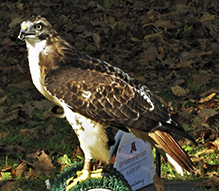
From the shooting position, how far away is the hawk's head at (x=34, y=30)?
3561mm

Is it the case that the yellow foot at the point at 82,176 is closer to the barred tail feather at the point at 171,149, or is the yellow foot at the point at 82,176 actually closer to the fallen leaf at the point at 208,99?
the barred tail feather at the point at 171,149

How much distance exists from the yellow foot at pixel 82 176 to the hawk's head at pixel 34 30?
115 cm

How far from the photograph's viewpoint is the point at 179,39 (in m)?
8.59

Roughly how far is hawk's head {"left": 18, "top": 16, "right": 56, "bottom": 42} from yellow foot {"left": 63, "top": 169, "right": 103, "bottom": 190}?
1.15 m

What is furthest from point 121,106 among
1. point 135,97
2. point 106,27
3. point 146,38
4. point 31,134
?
point 106,27

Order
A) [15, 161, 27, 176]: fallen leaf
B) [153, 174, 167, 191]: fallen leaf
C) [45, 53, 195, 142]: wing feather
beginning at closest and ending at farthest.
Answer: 1. [45, 53, 195, 142]: wing feather
2. [153, 174, 167, 191]: fallen leaf
3. [15, 161, 27, 176]: fallen leaf

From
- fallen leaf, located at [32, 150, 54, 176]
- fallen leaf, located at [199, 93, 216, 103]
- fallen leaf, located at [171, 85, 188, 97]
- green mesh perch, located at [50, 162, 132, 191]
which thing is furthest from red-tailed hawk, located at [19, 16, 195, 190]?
fallen leaf, located at [171, 85, 188, 97]

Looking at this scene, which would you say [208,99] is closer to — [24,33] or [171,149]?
[171,149]

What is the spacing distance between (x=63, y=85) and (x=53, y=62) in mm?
237

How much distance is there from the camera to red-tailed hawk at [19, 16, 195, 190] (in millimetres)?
3539

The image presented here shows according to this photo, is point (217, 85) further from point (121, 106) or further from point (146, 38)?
point (121, 106)

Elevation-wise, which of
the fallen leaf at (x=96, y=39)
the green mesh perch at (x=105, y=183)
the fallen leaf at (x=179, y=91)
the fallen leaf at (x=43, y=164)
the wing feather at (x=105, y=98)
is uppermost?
the wing feather at (x=105, y=98)

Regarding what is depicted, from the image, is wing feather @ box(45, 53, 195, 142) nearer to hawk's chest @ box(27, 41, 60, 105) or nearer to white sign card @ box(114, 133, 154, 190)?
hawk's chest @ box(27, 41, 60, 105)

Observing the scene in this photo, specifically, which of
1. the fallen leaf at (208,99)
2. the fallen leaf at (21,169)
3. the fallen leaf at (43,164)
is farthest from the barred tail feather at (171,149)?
the fallen leaf at (208,99)
